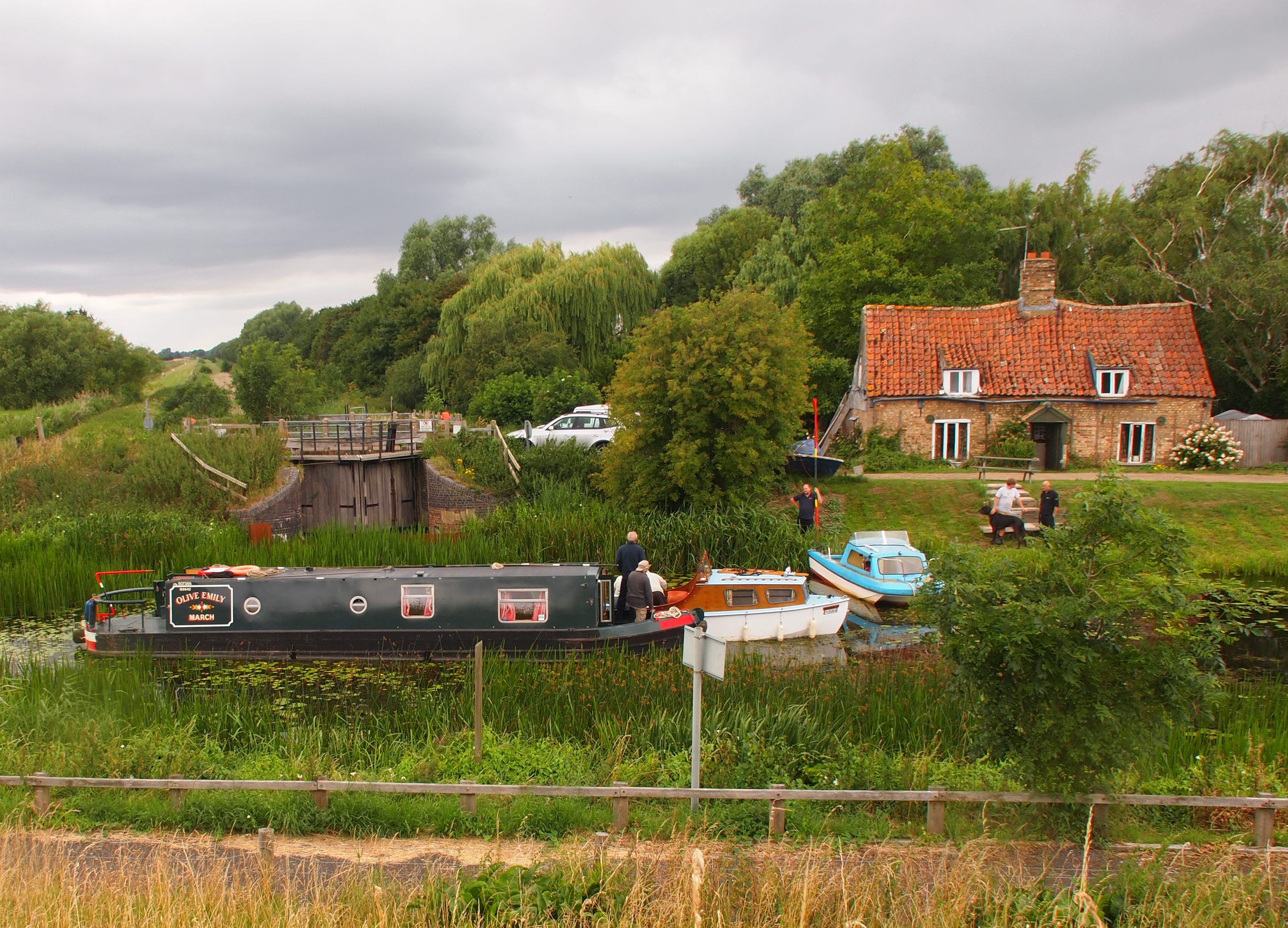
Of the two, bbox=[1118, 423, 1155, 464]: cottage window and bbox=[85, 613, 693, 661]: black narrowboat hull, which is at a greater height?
bbox=[1118, 423, 1155, 464]: cottage window

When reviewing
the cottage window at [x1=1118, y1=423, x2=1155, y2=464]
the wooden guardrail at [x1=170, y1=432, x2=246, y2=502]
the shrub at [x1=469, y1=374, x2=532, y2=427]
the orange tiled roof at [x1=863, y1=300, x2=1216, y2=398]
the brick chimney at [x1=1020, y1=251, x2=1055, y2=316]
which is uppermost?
the brick chimney at [x1=1020, y1=251, x2=1055, y2=316]

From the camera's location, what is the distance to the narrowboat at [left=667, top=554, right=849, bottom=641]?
54.2 ft

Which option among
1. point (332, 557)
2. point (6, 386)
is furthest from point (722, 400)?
point (6, 386)

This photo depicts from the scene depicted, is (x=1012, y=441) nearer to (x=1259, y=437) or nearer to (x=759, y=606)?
(x=1259, y=437)

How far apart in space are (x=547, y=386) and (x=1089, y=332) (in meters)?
19.0

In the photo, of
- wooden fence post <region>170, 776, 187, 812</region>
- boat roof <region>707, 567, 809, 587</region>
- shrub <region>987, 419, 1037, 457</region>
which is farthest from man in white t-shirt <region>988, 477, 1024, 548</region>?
wooden fence post <region>170, 776, 187, 812</region>

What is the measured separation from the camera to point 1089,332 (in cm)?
3111

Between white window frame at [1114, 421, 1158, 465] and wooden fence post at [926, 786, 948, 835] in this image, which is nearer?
wooden fence post at [926, 786, 948, 835]

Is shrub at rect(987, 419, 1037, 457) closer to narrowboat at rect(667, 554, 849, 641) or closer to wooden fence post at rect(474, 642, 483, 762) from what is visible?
narrowboat at rect(667, 554, 849, 641)

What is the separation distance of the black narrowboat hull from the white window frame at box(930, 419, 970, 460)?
17211 millimetres

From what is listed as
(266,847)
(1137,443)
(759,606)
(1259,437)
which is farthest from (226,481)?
(1259,437)

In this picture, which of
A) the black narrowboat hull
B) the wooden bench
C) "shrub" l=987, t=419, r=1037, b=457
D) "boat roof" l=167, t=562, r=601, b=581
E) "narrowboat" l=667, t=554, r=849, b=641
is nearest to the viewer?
the black narrowboat hull

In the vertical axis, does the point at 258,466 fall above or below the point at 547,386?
below

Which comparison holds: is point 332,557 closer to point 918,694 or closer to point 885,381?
point 918,694
